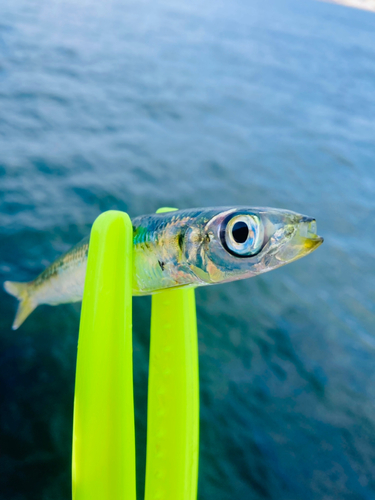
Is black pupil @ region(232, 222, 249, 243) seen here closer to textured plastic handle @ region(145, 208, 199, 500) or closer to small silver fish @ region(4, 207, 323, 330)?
small silver fish @ region(4, 207, 323, 330)

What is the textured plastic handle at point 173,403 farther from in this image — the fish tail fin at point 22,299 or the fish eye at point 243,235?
the fish tail fin at point 22,299

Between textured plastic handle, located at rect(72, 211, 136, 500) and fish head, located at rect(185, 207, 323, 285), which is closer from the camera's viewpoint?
fish head, located at rect(185, 207, 323, 285)

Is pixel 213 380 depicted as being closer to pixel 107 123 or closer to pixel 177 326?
pixel 177 326

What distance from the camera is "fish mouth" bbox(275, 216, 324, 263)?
4.06ft

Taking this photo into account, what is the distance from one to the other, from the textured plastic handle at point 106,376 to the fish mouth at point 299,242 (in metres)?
0.73

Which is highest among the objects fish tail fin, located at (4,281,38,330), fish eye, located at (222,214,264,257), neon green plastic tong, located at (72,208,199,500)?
fish tail fin, located at (4,281,38,330)

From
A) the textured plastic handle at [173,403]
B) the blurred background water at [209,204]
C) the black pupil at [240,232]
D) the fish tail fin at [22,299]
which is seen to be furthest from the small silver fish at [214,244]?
the blurred background water at [209,204]

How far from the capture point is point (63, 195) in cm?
475

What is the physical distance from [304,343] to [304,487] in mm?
1235

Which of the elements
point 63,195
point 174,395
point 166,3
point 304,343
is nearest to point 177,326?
point 174,395

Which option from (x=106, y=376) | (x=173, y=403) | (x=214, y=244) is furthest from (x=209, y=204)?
(x=214, y=244)

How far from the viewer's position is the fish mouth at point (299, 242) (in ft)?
4.06

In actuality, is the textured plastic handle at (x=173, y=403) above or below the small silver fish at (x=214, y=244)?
below

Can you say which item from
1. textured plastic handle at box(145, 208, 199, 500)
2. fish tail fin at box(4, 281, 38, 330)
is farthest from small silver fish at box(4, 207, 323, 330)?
fish tail fin at box(4, 281, 38, 330)
